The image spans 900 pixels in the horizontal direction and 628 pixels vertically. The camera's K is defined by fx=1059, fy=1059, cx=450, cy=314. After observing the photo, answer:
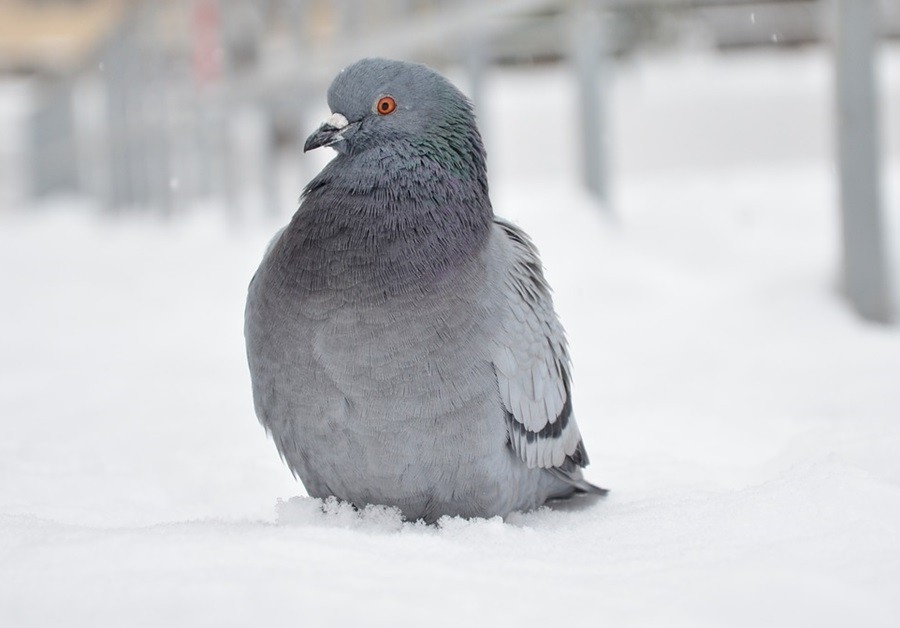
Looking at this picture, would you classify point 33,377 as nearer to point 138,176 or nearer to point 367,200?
point 367,200

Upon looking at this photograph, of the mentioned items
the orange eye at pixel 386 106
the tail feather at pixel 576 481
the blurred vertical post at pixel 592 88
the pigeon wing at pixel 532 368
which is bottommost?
the tail feather at pixel 576 481

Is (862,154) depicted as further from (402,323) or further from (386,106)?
(402,323)

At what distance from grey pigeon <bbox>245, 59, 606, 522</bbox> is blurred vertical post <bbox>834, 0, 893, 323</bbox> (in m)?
2.43

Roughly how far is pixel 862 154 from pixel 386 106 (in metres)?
2.68

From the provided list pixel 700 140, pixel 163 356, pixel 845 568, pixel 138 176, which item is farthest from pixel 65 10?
pixel 845 568

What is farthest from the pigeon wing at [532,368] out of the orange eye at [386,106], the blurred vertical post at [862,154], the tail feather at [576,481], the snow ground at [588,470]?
the blurred vertical post at [862,154]

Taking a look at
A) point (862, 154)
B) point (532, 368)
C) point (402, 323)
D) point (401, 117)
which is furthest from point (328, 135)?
point (862, 154)

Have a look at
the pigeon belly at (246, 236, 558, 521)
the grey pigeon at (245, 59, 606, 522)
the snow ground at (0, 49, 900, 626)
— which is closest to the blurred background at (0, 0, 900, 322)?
the snow ground at (0, 49, 900, 626)

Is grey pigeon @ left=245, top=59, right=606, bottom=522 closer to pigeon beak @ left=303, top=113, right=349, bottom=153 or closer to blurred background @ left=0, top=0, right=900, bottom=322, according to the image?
pigeon beak @ left=303, top=113, right=349, bottom=153

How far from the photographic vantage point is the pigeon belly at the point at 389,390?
1.89 metres

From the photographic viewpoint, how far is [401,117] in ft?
6.73

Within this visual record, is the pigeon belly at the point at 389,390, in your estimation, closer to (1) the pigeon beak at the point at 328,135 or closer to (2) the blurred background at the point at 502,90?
(1) the pigeon beak at the point at 328,135

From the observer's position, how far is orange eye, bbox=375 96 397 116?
2.06m

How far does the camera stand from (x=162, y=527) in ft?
5.91
